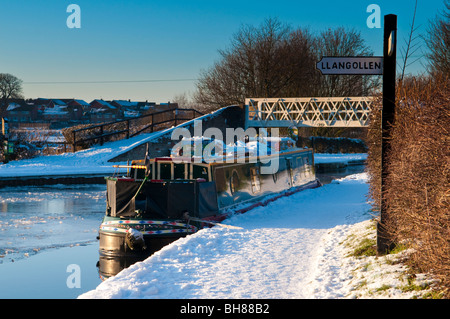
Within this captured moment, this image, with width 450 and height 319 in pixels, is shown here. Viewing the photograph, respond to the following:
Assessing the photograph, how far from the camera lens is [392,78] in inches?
306

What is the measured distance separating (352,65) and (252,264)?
327cm

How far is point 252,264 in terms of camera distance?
8.34 m

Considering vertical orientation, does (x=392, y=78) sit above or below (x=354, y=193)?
above

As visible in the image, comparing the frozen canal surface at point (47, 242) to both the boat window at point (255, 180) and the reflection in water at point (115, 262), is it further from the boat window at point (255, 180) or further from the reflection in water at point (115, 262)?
the boat window at point (255, 180)

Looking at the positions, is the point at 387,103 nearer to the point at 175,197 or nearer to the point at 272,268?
the point at 272,268

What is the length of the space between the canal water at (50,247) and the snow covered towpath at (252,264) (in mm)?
2283

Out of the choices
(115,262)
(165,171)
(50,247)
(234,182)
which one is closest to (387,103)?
(115,262)

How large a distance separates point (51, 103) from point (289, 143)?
321 feet

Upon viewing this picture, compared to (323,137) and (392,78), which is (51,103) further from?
(392,78)

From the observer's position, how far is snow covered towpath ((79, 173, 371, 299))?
6793mm

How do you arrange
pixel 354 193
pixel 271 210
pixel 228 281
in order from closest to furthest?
1. pixel 228 281
2. pixel 271 210
3. pixel 354 193

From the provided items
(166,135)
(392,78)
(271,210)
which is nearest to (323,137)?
(166,135)
